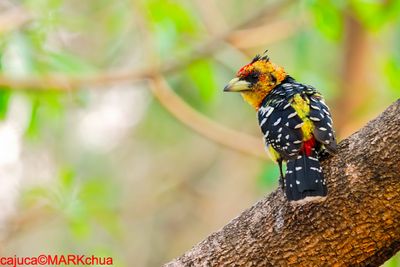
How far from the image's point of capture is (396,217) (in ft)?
9.68

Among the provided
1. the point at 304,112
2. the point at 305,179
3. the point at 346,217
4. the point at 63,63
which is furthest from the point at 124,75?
the point at 346,217

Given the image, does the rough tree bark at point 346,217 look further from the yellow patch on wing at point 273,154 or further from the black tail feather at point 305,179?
the yellow patch on wing at point 273,154

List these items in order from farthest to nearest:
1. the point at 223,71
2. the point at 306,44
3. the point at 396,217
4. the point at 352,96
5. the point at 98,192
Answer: the point at 352,96, the point at 223,71, the point at 306,44, the point at 98,192, the point at 396,217

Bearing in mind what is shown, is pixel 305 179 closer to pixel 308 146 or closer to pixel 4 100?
pixel 308 146

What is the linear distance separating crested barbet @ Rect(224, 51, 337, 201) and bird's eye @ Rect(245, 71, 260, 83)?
0.20 m

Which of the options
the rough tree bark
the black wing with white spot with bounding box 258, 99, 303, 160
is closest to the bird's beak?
the black wing with white spot with bounding box 258, 99, 303, 160

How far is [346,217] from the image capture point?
3010mm

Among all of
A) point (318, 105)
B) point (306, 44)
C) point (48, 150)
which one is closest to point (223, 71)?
point (306, 44)

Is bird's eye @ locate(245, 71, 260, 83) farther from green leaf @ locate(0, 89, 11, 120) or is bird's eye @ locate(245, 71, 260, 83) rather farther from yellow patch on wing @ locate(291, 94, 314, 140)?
green leaf @ locate(0, 89, 11, 120)

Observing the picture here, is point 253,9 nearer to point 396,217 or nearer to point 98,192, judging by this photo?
point 98,192

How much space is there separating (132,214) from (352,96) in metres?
2.47

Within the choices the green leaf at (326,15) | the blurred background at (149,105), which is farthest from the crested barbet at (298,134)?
the blurred background at (149,105)

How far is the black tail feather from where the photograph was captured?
9.88 ft

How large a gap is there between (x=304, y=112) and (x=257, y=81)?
0.89 metres
